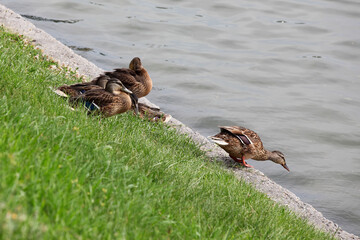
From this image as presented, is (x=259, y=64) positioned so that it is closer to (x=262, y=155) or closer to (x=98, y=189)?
(x=262, y=155)

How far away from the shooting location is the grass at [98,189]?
11.1 ft

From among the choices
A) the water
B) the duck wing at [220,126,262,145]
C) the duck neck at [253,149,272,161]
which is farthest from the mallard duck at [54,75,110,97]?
the water

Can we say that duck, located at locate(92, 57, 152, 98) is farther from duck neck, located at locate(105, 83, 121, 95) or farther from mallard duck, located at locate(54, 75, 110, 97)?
duck neck, located at locate(105, 83, 121, 95)

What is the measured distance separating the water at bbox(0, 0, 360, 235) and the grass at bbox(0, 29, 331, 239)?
17.6 ft

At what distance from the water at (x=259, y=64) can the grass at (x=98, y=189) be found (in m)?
5.37

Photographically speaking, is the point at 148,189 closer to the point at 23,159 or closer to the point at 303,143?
the point at 23,159

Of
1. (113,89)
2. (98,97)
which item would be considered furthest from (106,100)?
(113,89)

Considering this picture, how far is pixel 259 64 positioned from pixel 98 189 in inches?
626

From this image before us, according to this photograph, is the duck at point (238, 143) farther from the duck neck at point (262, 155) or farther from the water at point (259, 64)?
the water at point (259, 64)

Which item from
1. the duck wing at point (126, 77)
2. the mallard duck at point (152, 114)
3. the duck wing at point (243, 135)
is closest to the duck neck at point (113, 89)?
the mallard duck at point (152, 114)

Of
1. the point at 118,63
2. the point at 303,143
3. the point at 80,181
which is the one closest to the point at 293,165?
the point at 303,143

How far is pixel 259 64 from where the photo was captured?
63.6 feet

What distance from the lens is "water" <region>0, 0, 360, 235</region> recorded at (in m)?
13.0

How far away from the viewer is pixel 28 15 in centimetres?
2073
